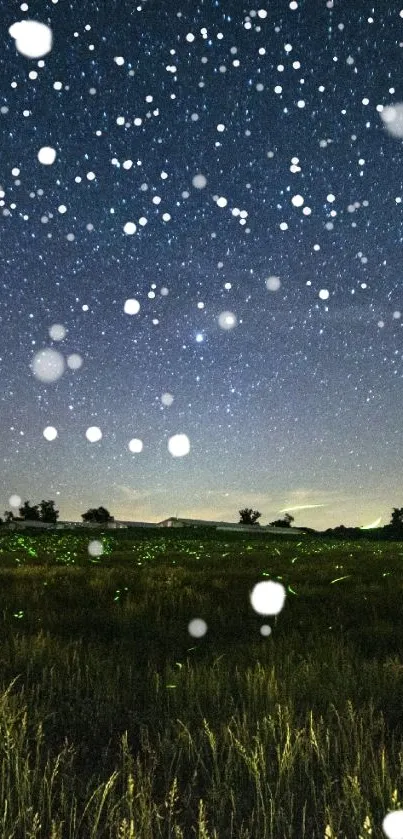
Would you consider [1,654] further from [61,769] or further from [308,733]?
[308,733]

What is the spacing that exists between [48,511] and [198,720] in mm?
122720

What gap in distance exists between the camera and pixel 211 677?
564cm

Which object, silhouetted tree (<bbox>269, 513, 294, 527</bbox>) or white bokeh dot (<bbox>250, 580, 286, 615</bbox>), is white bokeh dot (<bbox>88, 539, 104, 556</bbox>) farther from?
silhouetted tree (<bbox>269, 513, 294, 527</bbox>)

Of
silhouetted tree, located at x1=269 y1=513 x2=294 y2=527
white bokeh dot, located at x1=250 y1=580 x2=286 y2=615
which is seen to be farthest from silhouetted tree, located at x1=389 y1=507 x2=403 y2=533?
white bokeh dot, located at x1=250 y1=580 x2=286 y2=615

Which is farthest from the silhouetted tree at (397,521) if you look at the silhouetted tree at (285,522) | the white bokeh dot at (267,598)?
the white bokeh dot at (267,598)

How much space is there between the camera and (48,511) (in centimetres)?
12412

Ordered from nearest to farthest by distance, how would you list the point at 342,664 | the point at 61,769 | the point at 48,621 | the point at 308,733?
the point at 61,769
the point at 308,733
the point at 342,664
the point at 48,621

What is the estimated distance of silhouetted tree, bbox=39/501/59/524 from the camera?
123 m

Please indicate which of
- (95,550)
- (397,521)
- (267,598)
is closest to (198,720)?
(267,598)

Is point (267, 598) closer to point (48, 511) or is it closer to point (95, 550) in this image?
point (95, 550)

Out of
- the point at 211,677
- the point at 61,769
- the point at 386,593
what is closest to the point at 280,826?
the point at 61,769

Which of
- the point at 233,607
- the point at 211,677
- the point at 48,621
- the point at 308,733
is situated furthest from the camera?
the point at 233,607

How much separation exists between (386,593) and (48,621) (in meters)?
6.52

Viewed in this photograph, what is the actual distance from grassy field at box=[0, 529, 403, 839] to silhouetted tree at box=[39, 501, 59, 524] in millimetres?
113607
